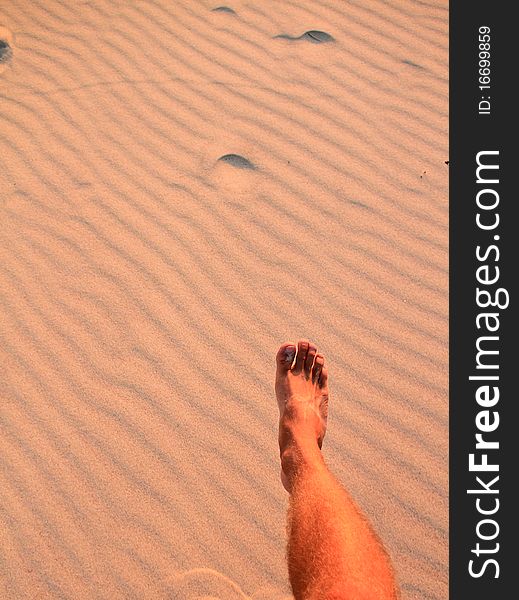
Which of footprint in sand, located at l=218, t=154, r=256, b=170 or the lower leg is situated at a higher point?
footprint in sand, located at l=218, t=154, r=256, b=170

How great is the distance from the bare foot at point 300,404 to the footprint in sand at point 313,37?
207 centimetres

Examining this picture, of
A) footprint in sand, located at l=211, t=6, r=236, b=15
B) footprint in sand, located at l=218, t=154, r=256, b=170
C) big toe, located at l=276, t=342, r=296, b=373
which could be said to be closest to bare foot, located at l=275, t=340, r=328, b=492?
big toe, located at l=276, t=342, r=296, b=373

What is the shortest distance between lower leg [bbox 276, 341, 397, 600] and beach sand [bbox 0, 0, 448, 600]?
131 millimetres

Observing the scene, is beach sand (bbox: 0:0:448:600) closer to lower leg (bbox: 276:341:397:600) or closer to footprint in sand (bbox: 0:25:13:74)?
footprint in sand (bbox: 0:25:13:74)

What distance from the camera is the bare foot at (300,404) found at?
2564mm

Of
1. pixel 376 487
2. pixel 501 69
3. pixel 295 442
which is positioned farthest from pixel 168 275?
pixel 501 69

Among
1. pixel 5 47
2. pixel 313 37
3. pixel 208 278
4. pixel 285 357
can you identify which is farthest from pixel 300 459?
pixel 5 47

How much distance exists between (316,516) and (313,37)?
2.98 m

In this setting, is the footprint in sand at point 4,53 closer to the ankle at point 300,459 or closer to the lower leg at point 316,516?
the lower leg at point 316,516

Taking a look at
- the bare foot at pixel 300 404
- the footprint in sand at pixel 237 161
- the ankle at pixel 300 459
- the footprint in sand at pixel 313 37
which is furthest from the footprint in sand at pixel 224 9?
the ankle at pixel 300 459

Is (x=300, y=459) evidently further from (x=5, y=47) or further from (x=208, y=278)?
(x=5, y=47)

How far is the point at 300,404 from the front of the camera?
2.77 m

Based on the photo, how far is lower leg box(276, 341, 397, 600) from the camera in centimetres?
201

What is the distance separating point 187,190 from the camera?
3.57 m
